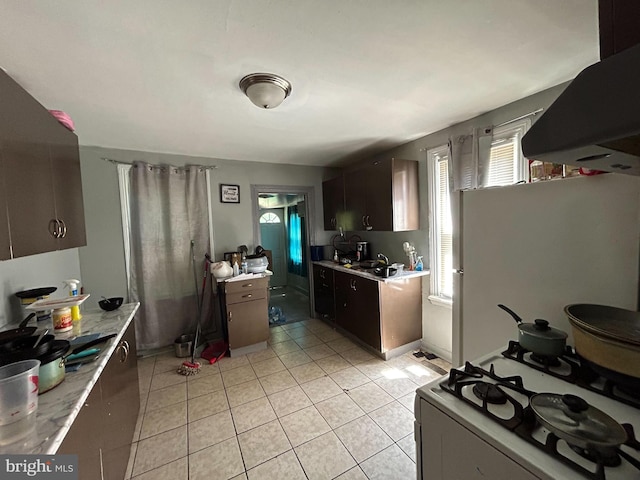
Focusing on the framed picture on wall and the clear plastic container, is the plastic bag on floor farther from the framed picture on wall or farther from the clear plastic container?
the clear plastic container

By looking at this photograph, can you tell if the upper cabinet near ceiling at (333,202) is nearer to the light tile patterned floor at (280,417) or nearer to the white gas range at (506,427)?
the light tile patterned floor at (280,417)

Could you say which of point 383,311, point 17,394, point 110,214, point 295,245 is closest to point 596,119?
point 17,394

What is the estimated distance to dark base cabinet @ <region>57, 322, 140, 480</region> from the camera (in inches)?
36.4

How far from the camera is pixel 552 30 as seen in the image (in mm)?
1201

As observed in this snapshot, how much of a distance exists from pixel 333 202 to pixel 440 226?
1.57 metres

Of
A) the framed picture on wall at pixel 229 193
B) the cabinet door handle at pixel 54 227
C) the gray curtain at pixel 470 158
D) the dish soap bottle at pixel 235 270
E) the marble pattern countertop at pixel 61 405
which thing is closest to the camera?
the marble pattern countertop at pixel 61 405

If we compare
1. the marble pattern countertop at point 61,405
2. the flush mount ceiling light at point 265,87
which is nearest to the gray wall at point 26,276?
the marble pattern countertop at point 61,405

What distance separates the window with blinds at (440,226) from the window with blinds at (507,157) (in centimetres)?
43

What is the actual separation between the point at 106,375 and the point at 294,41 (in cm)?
192

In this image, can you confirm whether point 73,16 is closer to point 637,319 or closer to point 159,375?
point 637,319

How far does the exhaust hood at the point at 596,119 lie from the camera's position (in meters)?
0.46

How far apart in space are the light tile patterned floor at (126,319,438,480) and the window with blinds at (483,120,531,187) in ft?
6.26

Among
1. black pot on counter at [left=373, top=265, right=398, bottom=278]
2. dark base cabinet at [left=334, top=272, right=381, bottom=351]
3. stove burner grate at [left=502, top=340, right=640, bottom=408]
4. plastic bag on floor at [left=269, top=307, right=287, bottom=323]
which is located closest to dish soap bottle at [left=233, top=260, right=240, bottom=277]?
plastic bag on floor at [left=269, top=307, right=287, bottom=323]

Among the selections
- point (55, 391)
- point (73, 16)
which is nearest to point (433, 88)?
point (73, 16)
